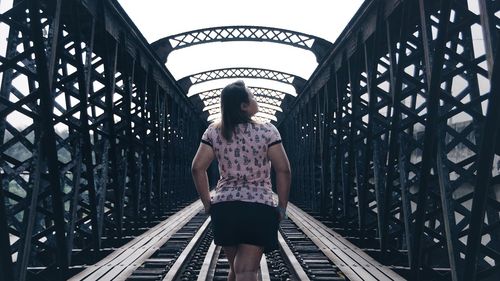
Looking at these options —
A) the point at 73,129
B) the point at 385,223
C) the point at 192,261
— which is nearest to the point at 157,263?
the point at 192,261

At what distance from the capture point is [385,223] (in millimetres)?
7422

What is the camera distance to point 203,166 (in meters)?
3.10

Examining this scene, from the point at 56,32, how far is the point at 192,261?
13.9 feet

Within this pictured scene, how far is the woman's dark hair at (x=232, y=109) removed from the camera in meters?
2.93

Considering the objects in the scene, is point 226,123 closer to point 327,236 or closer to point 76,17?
point 76,17

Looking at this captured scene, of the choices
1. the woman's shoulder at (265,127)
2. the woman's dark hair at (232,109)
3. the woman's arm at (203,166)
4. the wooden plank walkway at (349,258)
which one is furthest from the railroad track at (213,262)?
the woman's dark hair at (232,109)

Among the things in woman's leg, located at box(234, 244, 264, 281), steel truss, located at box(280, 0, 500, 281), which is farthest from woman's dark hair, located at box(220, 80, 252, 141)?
steel truss, located at box(280, 0, 500, 281)

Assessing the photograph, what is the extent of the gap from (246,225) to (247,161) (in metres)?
0.41

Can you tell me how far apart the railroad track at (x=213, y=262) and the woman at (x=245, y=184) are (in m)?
3.54

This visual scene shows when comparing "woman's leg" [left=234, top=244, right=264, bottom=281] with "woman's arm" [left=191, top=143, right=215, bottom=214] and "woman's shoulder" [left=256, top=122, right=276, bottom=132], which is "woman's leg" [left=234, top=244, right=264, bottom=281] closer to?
"woman's arm" [left=191, top=143, right=215, bottom=214]

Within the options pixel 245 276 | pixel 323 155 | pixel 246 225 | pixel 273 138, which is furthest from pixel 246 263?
pixel 323 155

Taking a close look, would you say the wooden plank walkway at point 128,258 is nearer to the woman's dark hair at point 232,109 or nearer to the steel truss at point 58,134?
the steel truss at point 58,134

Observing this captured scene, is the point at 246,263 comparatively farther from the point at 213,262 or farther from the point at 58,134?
the point at 58,134

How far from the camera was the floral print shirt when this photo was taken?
9.64 ft
